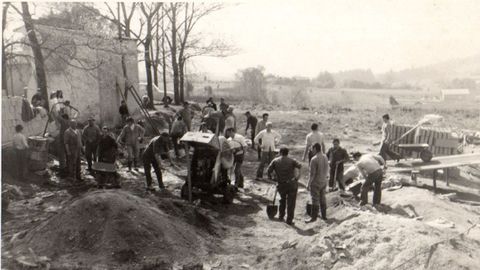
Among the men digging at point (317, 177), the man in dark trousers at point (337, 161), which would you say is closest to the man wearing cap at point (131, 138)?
the man in dark trousers at point (337, 161)

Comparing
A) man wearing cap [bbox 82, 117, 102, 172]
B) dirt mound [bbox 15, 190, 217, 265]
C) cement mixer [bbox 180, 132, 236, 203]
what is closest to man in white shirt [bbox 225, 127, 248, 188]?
cement mixer [bbox 180, 132, 236, 203]

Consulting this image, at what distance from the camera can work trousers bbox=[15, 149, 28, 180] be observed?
35.2 ft

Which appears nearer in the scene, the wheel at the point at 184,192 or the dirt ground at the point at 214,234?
the dirt ground at the point at 214,234

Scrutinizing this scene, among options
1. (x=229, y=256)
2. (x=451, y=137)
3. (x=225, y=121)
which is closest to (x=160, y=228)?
(x=229, y=256)

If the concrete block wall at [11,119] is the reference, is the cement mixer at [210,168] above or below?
below

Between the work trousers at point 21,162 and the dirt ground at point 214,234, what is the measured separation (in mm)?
249

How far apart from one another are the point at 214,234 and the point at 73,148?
4.75 m

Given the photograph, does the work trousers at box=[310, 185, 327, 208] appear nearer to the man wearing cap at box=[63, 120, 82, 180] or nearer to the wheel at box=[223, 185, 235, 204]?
the wheel at box=[223, 185, 235, 204]

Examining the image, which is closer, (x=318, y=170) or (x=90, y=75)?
(x=318, y=170)

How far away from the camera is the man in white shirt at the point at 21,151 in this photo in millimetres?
10670

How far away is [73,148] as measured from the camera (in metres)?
11.1

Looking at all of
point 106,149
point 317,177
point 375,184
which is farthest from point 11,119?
point 375,184

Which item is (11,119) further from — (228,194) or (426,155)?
(426,155)

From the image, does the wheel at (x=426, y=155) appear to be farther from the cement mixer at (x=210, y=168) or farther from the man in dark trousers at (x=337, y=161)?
the cement mixer at (x=210, y=168)
